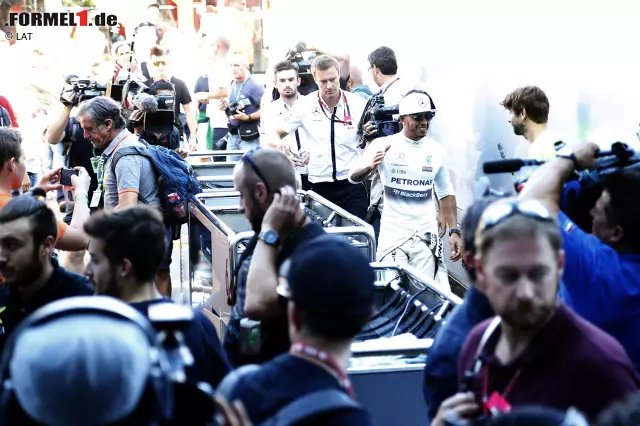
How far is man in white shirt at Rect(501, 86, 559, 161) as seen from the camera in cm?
673

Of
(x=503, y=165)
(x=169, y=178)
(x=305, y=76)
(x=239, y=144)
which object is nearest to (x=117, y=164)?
(x=169, y=178)

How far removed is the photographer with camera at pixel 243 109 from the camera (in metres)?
13.1

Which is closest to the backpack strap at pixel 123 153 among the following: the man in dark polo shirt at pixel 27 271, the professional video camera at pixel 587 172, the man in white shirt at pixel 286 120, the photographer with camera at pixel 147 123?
the photographer with camera at pixel 147 123

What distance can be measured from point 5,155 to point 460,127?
17.6 feet

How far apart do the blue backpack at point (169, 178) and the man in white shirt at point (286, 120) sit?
1.57 meters

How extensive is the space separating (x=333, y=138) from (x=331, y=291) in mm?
6611

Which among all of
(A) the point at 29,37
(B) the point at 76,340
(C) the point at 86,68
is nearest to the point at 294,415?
(B) the point at 76,340

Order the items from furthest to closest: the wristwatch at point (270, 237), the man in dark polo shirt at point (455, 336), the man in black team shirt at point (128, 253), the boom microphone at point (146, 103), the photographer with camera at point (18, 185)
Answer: the boom microphone at point (146, 103) < the photographer with camera at point (18, 185) < the wristwatch at point (270, 237) < the man in black team shirt at point (128, 253) < the man in dark polo shirt at point (455, 336)

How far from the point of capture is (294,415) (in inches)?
91.8

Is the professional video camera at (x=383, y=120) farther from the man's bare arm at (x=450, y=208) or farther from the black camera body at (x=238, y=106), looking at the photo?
the black camera body at (x=238, y=106)

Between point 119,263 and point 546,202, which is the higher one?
point 546,202

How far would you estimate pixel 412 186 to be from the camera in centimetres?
771

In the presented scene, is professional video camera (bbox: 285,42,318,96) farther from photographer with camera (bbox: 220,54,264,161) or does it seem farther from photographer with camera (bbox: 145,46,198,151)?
photographer with camera (bbox: 145,46,198,151)

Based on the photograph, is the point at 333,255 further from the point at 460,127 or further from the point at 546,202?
the point at 460,127
